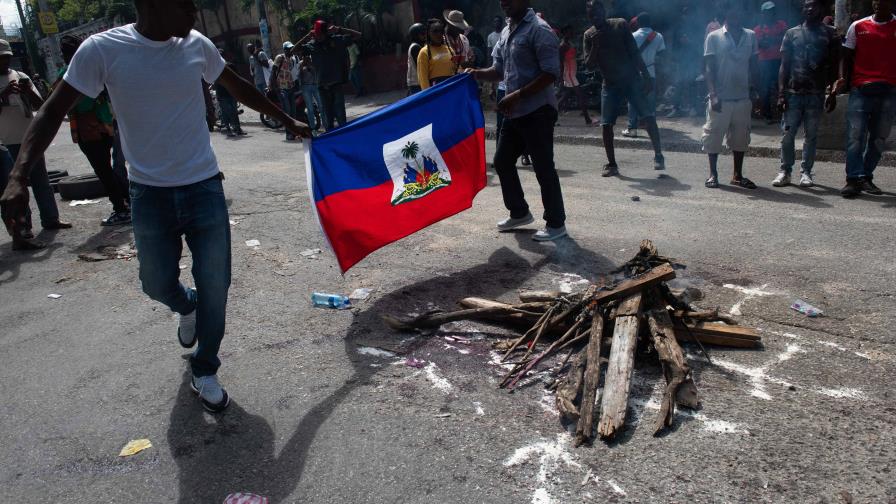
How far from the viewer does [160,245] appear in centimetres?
308

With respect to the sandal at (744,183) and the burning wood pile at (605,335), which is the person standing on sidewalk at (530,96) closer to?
the burning wood pile at (605,335)

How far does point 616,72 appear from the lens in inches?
314

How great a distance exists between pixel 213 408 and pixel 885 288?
3821 mm

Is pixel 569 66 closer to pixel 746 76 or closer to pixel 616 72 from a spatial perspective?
pixel 616 72

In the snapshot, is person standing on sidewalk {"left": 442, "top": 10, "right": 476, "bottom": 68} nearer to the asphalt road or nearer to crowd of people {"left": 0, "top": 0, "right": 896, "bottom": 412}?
crowd of people {"left": 0, "top": 0, "right": 896, "bottom": 412}

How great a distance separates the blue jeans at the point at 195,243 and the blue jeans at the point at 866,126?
5.89 metres

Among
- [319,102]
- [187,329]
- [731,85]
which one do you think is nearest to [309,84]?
[319,102]

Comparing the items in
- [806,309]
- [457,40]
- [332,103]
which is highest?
[457,40]

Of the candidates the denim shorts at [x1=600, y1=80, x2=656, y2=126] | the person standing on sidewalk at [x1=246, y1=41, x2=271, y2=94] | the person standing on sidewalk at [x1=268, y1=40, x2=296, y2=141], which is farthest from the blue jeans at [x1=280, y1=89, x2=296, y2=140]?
the denim shorts at [x1=600, y1=80, x2=656, y2=126]

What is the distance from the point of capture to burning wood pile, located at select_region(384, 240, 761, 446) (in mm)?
2922

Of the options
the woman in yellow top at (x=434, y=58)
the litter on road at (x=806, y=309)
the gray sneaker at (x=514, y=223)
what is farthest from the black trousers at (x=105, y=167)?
the litter on road at (x=806, y=309)

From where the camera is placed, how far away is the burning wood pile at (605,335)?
2922mm

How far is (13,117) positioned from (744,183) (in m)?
7.32

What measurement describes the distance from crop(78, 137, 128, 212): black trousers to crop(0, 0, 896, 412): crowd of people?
2 cm
